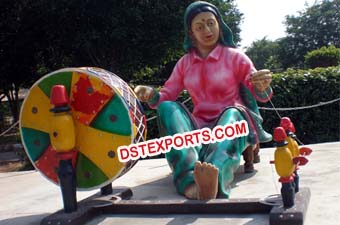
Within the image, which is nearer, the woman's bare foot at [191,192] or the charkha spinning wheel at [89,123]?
the charkha spinning wheel at [89,123]

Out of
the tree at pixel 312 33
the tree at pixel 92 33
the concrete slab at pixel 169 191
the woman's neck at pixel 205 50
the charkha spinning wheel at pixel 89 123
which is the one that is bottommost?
the concrete slab at pixel 169 191

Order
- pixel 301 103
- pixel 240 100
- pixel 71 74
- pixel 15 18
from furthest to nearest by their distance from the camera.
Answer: pixel 15 18
pixel 301 103
pixel 240 100
pixel 71 74

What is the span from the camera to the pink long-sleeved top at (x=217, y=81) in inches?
186

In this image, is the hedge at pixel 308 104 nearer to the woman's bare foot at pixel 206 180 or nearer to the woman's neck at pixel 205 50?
the woman's neck at pixel 205 50

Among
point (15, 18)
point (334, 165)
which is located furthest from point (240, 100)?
point (15, 18)

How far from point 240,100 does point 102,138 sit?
1.75 m

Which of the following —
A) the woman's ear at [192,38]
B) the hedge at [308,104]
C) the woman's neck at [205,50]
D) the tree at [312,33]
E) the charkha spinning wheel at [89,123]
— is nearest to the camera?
the charkha spinning wheel at [89,123]

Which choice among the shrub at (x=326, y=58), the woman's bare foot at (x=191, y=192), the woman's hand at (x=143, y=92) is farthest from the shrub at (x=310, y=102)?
the shrub at (x=326, y=58)

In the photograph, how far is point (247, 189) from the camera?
442 centimetres

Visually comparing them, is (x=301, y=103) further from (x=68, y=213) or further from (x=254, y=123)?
(x=68, y=213)

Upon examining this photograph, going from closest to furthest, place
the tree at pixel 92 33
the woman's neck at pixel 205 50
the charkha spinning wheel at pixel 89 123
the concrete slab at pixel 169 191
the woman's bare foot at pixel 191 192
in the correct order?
the concrete slab at pixel 169 191
the charkha spinning wheel at pixel 89 123
the woman's bare foot at pixel 191 192
the woman's neck at pixel 205 50
the tree at pixel 92 33

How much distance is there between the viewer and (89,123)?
3.71 meters

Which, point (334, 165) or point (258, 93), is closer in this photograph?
point (258, 93)

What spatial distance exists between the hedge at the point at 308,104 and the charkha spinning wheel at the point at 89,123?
14.8 ft
